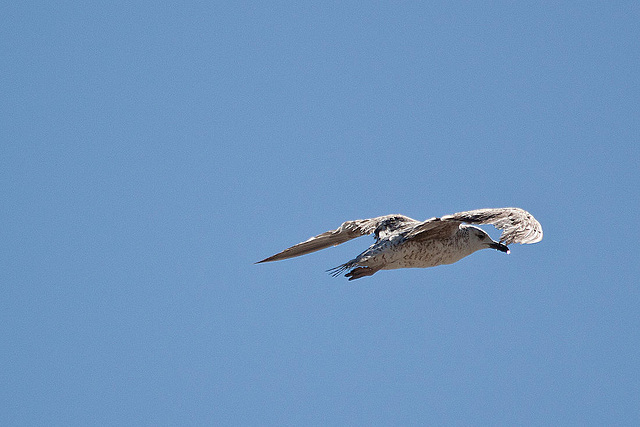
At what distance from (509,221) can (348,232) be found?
438 cm

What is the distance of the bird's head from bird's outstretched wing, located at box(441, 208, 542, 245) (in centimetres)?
134

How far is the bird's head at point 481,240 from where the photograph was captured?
49.0 ft

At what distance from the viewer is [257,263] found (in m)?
16.6

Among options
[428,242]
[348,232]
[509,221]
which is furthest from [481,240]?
[348,232]

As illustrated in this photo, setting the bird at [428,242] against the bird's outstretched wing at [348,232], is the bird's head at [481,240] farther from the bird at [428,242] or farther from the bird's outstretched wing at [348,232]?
the bird's outstretched wing at [348,232]

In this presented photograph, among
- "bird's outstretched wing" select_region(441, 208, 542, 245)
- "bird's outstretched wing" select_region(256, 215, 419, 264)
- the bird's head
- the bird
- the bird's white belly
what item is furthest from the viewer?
"bird's outstretched wing" select_region(256, 215, 419, 264)

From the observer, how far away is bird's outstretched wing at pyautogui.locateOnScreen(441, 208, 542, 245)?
1244 centimetres

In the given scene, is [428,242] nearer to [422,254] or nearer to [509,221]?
[422,254]

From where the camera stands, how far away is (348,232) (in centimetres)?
1680

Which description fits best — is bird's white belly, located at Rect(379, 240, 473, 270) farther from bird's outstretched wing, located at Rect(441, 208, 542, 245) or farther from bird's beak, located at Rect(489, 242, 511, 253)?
bird's outstretched wing, located at Rect(441, 208, 542, 245)

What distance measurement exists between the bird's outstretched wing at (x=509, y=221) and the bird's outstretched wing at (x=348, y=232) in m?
2.42

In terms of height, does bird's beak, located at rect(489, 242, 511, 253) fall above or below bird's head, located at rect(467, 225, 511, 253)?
below

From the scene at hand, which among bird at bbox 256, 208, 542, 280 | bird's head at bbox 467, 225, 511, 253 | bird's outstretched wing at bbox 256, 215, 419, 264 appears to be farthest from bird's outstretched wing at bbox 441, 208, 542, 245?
bird's outstretched wing at bbox 256, 215, 419, 264

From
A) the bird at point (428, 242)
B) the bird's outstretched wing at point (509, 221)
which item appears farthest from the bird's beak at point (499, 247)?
the bird's outstretched wing at point (509, 221)
